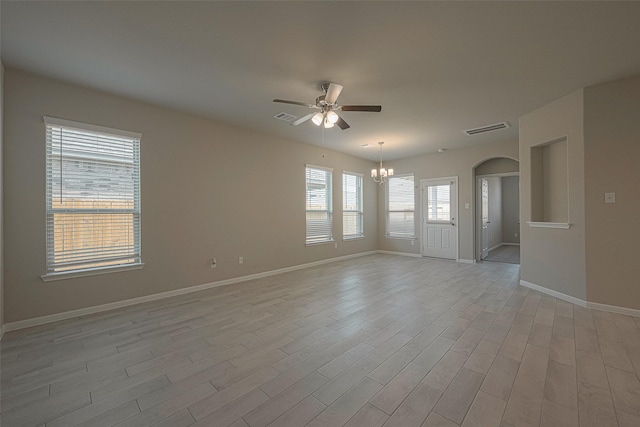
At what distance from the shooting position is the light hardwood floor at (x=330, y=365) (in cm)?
162

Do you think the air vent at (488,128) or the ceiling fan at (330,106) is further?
the air vent at (488,128)

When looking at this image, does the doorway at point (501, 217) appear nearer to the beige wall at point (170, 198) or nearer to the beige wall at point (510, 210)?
the beige wall at point (510, 210)

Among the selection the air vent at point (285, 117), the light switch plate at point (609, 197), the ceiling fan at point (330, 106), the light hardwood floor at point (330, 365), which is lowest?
the light hardwood floor at point (330, 365)

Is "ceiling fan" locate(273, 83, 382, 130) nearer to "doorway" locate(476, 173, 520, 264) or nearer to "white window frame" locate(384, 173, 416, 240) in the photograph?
"white window frame" locate(384, 173, 416, 240)

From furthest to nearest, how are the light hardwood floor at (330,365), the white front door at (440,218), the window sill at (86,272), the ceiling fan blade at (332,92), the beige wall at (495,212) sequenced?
the beige wall at (495,212)
the white front door at (440,218)
the window sill at (86,272)
the ceiling fan blade at (332,92)
the light hardwood floor at (330,365)

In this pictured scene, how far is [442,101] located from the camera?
3752mm

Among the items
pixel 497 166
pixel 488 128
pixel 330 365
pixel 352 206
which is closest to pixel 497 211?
pixel 497 166

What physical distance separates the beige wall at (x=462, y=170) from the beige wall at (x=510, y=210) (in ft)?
14.3

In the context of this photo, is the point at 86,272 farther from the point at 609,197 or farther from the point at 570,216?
the point at 609,197

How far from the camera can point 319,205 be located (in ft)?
21.0

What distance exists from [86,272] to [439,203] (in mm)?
7188

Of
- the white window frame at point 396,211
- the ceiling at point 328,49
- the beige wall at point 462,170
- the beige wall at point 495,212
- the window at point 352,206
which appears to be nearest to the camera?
the ceiling at point 328,49

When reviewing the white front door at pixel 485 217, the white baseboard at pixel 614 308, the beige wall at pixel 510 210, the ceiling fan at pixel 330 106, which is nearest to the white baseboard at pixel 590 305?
the white baseboard at pixel 614 308

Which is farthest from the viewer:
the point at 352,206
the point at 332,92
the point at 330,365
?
the point at 352,206
